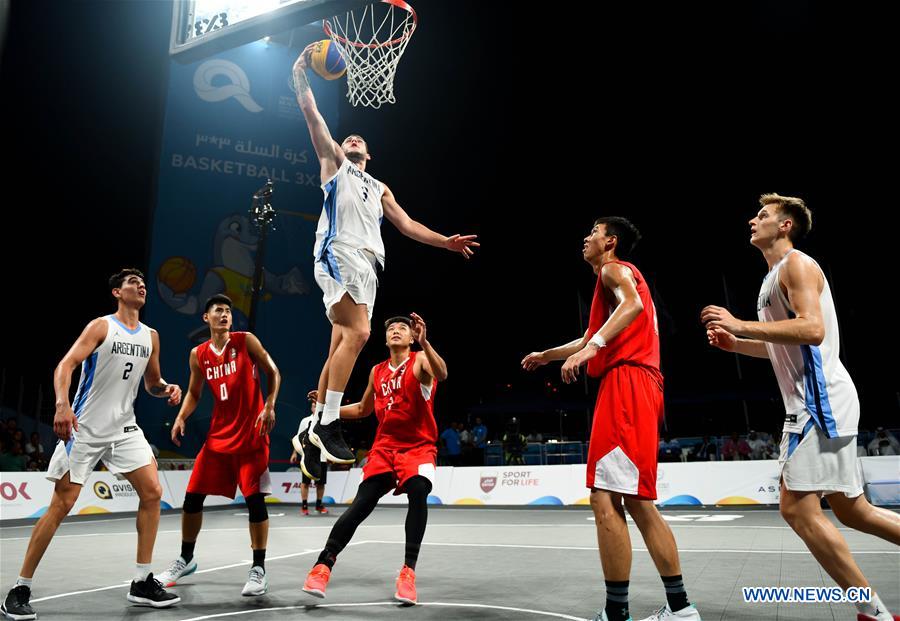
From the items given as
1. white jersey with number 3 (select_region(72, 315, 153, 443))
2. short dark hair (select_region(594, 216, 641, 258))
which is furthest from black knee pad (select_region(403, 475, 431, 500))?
short dark hair (select_region(594, 216, 641, 258))

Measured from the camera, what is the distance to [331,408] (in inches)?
183

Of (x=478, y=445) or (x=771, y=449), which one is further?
(x=478, y=445)

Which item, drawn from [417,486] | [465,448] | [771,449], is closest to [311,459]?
[417,486]

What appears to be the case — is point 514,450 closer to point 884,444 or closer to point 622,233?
point 884,444

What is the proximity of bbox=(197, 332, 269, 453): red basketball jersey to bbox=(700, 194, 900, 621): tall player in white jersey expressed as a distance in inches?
146

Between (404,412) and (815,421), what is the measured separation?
3.03 meters

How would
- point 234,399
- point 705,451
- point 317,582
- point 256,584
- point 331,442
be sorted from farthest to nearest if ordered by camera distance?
1. point 705,451
2. point 234,399
3. point 256,584
4. point 331,442
5. point 317,582

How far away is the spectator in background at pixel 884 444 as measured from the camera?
1397 cm

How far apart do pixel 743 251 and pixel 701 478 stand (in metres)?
13.4

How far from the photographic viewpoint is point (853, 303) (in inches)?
874

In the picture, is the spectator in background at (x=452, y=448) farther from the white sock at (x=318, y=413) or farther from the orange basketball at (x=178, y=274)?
the white sock at (x=318, y=413)

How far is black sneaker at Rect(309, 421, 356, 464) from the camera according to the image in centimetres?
440

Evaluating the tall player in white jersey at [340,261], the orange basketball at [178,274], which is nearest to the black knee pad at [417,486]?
the tall player in white jersey at [340,261]

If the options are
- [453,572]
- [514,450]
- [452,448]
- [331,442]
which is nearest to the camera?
[331,442]
